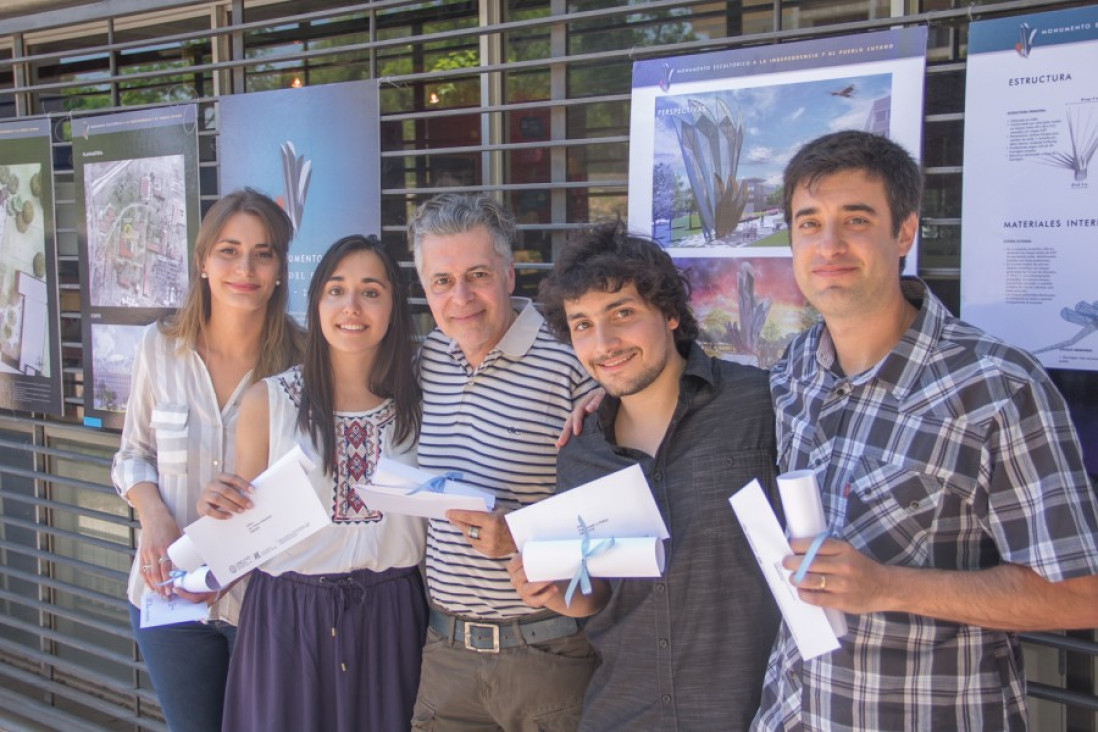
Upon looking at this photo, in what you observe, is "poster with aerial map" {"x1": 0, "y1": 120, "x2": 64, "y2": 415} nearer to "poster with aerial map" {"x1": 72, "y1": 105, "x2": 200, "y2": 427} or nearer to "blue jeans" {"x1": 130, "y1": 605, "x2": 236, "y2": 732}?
"poster with aerial map" {"x1": 72, "y1": 105, "x2": 200, "y2": 427}

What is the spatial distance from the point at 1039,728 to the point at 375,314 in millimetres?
2354

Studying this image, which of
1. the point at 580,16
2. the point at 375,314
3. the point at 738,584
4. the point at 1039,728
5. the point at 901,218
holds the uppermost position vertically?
the point at 580,16

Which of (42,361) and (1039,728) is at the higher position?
(42,361)

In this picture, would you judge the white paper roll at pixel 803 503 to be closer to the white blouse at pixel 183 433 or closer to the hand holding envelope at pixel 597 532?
the hand holding envelope at pixel 597 532

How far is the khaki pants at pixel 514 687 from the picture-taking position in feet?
7.89

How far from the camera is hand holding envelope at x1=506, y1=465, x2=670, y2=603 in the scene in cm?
196

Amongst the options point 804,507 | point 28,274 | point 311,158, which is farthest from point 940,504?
point 28,274

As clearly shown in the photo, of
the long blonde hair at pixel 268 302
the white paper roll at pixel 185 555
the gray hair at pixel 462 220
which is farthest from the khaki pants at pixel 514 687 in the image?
the long blonde hair at pixel 268 302

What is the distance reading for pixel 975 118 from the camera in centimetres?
264

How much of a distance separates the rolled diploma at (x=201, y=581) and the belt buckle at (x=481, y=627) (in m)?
0.71

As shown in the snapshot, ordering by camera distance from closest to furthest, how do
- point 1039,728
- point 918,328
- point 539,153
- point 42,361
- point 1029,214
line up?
point 918,328 → point 1029,214 → point 1039,728 → point 539,153 → point 42,361

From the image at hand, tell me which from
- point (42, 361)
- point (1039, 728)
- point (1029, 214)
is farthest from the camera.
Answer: point (42, 361)

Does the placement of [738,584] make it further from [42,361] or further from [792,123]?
[42,361]

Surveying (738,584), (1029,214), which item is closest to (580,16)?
(1029,214)
